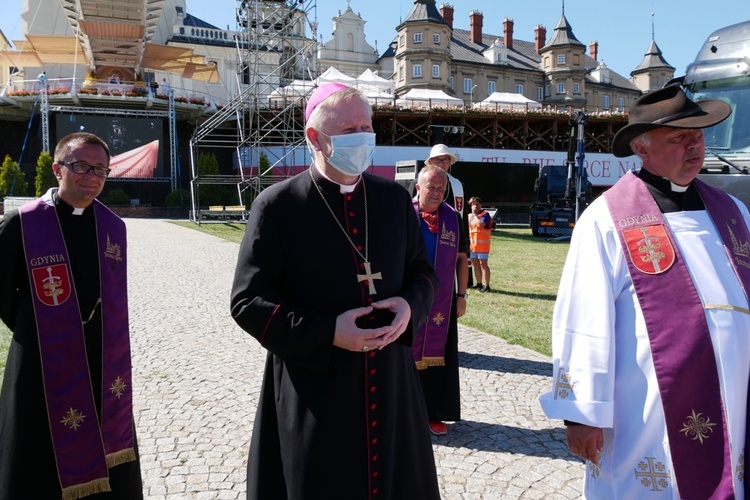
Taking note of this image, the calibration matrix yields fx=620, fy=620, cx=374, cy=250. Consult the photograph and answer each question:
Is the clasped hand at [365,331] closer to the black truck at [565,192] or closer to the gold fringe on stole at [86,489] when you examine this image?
the gold fringe on stole at [86,489]

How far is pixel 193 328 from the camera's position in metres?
8.20

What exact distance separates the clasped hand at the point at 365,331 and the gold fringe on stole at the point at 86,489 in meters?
1.56

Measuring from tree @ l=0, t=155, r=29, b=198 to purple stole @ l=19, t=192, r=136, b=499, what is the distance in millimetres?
33424

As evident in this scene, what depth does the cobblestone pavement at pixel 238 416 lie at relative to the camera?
151 inches

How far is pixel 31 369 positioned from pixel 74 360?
18 centimetres

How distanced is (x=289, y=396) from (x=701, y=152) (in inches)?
71.6

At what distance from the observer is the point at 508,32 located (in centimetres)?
7256

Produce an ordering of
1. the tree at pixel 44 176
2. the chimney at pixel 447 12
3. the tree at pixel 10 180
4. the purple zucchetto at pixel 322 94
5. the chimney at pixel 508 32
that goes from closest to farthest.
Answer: the purple zucchetto at pixel 322 94
the tree at pixel 44 176
the tree at pixel 10 180
the chimney at pixel 447 12
the chimney at pixel 508 32

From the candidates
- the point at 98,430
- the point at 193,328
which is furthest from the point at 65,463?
A: the point at 193,328

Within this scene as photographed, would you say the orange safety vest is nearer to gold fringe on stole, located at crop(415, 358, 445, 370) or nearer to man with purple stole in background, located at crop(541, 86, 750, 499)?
gold fringe on stole, located at crop(415, 358, 445, 370)

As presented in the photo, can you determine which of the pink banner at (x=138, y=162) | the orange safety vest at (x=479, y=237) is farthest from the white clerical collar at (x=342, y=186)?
the pink banner at (x=138, y=162)

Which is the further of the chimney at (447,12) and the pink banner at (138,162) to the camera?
the chimney at (447,12)

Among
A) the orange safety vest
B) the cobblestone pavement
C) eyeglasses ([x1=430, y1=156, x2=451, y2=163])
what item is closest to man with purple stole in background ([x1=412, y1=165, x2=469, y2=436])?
the cobblestone pavement

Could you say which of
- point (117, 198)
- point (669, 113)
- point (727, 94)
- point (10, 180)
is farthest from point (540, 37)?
point (669, 113)
